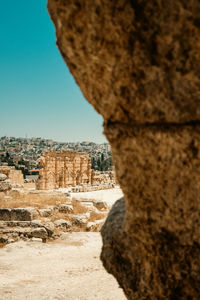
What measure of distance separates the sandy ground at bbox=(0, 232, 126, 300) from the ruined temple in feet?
71.2

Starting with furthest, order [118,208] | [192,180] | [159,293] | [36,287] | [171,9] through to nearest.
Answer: [36,287]
[118,208]
[159,293]
[192,180]
[171,9]

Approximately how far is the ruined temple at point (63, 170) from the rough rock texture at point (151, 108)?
2795 cm

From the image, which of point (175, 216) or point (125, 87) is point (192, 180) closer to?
point (175, 216)

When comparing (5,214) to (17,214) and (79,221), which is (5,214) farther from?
(79,221)


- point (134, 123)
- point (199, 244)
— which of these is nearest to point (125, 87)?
point (134, 123)

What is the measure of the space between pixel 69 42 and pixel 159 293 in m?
1.51

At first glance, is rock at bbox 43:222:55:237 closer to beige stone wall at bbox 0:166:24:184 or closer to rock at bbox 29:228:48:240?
rock at bbox 29:228:48:240

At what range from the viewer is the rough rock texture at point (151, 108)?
3.89 ft

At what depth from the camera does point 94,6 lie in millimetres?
1225

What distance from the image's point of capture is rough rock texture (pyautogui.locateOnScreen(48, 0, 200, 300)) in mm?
1187

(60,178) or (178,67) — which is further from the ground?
(178,67)

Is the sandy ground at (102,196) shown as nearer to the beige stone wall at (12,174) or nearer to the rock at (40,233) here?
the rock at (40,233)

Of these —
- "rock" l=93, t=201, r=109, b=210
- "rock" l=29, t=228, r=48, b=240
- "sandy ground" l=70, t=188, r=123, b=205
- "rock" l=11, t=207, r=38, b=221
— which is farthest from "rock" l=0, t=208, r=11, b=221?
"sandy ground" l=70, t=188, r=123, b=205

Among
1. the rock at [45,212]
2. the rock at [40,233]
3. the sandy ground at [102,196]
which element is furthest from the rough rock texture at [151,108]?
the sandy ground at [102,196]
